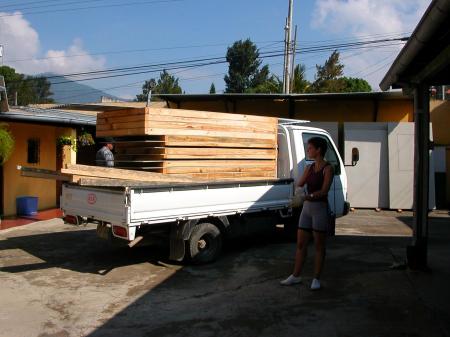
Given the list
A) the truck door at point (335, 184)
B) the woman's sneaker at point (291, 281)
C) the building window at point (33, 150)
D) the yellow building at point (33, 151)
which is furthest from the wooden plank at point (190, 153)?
the building window at point (33, 150)

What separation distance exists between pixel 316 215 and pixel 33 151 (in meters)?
10.2

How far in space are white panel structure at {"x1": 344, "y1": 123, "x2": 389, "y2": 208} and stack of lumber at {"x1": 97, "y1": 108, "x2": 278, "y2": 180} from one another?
7.48 m

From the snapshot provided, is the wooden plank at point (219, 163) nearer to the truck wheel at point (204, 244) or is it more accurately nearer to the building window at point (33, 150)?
the truck wheel at point (204, 244)

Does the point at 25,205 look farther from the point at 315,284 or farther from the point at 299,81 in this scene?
the point at 299,81

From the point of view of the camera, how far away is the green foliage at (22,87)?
64.2 m

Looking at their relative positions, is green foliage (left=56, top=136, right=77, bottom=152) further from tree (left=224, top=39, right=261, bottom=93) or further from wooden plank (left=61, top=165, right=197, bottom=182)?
tree (left=224, top=39, right=261, bottom=93)

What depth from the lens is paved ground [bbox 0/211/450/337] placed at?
207 inches

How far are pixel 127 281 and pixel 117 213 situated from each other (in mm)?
978

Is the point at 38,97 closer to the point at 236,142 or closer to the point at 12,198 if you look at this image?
the point at 12,198

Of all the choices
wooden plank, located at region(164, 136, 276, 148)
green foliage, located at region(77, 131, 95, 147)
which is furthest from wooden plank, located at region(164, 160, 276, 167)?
green foliage, located at region(77, 131, 95, 147)

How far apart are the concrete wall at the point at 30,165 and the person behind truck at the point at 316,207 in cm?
919

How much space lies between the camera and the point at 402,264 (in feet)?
25.1

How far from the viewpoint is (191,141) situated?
7820 millimetres

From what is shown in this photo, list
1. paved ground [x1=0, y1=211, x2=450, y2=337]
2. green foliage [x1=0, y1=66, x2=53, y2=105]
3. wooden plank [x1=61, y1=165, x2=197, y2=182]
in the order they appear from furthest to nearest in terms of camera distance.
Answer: green foliage [x1=0, y1=66, x2=53, y2=105], wooden plank [x1=61, y1=165, x2=197, y2=182], paved ground [x1=0, y1=211, x2=450, y2=337]
